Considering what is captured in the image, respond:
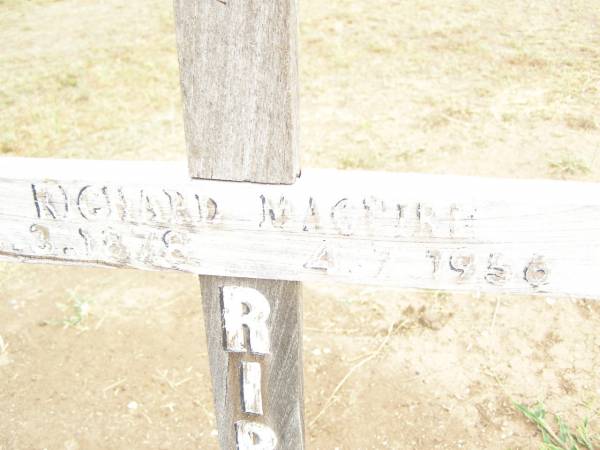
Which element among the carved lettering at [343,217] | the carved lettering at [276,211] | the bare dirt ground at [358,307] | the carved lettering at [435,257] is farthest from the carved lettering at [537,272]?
the bare dirt ground at [358,307]

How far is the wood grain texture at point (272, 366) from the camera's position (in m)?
1.28

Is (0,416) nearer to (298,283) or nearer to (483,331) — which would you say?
(298,283)

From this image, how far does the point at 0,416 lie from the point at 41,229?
1.57 m

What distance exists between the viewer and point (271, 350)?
4.39 feet

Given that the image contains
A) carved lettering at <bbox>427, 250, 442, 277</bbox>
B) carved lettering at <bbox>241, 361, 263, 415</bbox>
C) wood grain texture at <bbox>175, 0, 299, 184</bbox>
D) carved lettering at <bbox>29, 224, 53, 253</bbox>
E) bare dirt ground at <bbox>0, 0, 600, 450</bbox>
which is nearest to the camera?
wood grain texture at <bbox>175, 0, 299, 184</bbox>

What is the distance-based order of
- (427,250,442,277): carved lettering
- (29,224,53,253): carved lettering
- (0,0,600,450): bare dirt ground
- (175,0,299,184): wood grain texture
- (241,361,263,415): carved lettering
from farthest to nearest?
(0,0,600,450): bare dirt ground → (241,361,263,415): carved lettering → (29,224,53,253): carved lettering → (427,250,442,277): carved lettering → (175,0,299,184): wood grain texture

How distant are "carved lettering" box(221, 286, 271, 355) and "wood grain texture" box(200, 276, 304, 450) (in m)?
0.01

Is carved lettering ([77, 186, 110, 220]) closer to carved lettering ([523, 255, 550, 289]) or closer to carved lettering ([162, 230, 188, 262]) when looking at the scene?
carved lettering ([162, 230, 188, 262])

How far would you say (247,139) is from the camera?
43.6 inches

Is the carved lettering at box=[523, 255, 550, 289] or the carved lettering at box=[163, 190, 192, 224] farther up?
the carved lettering at box=[163, 190, 192, 224]

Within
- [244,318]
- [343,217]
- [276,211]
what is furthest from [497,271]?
[244,318]

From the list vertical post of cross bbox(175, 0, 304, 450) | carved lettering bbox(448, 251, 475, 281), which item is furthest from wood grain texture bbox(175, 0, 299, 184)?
carved lettering bbox(448, 251, 475, 281)

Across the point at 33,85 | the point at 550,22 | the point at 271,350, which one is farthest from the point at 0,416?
the point at 550,22

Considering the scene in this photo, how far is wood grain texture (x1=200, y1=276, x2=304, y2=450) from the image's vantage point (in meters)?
1.28
